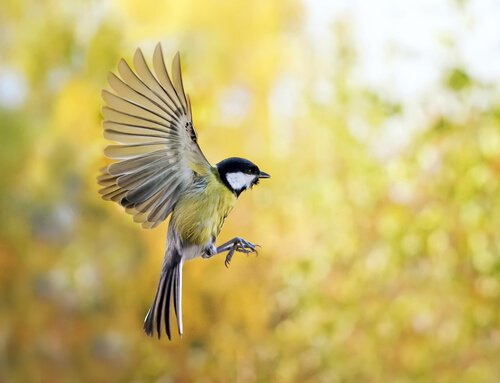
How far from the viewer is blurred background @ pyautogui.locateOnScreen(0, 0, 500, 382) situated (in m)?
2.73

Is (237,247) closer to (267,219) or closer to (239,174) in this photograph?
(239,174)

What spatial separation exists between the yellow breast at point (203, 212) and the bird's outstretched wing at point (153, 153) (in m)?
0.01

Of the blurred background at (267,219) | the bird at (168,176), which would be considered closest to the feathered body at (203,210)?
the bird at (168,176)

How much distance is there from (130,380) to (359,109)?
6.16 feet

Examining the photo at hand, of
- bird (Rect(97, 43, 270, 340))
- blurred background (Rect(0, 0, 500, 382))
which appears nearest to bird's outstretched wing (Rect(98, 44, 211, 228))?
bird (Rect(97, 43, 270, 340))

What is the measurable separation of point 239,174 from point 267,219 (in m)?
2.94

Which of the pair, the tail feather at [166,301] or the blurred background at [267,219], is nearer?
the tail feather at [166,301]

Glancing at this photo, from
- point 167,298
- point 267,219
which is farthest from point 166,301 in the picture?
point 267,219

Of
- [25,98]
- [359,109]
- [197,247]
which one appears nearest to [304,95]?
[359,109]

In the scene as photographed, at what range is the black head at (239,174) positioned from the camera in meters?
0.45

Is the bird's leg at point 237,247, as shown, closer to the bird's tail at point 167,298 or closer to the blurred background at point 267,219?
the bird's tail at point 167,298

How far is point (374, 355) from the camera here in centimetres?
346

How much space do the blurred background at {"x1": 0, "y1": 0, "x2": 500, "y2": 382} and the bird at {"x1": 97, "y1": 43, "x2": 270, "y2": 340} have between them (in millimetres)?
1607

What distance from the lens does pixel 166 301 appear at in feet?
1.36
